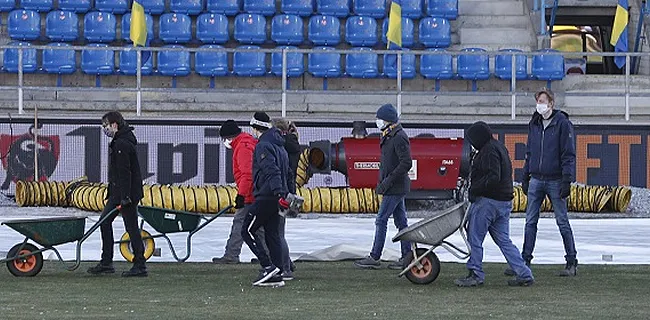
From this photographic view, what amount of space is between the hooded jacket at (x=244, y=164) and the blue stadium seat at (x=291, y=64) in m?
14.7

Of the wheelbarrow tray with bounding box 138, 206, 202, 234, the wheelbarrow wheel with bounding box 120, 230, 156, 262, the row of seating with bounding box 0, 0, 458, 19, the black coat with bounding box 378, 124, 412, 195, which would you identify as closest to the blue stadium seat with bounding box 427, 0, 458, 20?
the row of seating with bounding box 0, 0, 458, 19

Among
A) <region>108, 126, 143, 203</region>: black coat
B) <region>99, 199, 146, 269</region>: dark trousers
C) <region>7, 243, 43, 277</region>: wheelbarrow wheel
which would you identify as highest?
<region>108, 126, 143, 203</region>: black coat

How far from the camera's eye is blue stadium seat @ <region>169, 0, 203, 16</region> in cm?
3356

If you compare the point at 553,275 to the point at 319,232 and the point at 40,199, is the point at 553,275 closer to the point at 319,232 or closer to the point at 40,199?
the point at 319,232

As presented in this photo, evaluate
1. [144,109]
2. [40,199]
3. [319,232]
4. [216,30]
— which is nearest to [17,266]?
[319,232]

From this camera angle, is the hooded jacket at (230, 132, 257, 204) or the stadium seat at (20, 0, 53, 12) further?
the stadium seat at (20, 0, 53, 12)

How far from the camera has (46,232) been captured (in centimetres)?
1502

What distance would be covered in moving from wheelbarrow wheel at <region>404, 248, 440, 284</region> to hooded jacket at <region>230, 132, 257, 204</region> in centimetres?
229

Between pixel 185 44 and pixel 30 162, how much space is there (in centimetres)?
614

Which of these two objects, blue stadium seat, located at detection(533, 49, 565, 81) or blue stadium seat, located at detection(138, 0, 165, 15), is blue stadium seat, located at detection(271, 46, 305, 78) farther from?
blue stadium seat, located at detection(533, 49, 565, 81)

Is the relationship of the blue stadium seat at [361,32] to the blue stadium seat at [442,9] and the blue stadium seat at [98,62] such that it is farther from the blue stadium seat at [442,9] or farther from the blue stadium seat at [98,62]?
the blue stadium seat at [98,62]

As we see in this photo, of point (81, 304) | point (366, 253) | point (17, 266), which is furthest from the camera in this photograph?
point (366, 253)

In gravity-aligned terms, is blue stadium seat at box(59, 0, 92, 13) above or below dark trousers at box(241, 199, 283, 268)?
above

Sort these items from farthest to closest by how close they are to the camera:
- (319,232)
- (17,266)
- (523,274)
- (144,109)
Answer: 1. (144,109)
2. (319,232)
3. (17,266)
4. (523,274)
